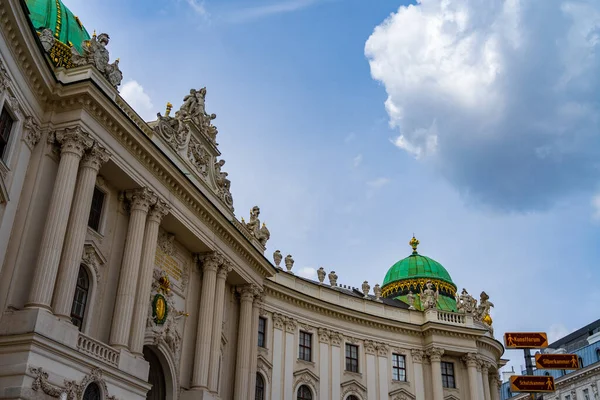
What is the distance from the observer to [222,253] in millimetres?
34844

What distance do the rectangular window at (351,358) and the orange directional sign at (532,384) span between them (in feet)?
82.2

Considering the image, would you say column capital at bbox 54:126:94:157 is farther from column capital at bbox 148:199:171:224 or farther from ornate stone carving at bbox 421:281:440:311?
ornate stone carving at bbox 421:281:440:311

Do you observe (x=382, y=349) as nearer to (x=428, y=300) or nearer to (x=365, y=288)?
(x=365, y=288)

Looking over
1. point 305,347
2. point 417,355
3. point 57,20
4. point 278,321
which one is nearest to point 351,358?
point 305,347

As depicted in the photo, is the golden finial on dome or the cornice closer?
the cornice

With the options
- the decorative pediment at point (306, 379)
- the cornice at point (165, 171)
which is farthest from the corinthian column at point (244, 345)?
the decorative pediment at point (306, 379)

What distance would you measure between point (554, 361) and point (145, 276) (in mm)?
16471

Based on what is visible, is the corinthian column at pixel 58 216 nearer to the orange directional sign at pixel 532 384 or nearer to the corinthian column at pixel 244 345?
the corinthian column at pixel 244 345

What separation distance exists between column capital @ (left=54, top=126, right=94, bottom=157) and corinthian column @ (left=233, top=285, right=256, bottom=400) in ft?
51.8

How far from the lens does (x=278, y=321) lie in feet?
139

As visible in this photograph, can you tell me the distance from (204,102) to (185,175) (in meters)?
7.62

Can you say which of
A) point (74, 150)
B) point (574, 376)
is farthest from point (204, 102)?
point (574, 376)

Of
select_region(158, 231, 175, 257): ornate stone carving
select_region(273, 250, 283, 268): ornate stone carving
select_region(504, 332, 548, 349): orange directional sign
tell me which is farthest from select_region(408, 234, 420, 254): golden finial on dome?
select_region(504, 332, 548, 349): orange directional sign

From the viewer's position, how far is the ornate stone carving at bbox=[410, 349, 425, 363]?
48644mm
